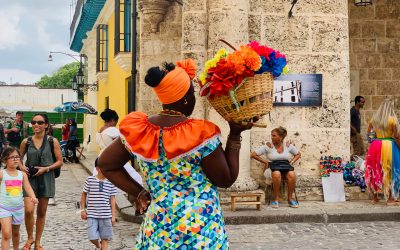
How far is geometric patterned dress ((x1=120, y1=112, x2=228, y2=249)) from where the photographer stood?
10.3 feet

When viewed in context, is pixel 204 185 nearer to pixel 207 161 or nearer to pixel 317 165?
pixel 207 161

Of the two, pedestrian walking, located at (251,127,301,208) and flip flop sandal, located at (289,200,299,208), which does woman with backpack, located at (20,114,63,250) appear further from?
flip flop sandal, located at (289,200,299,208)

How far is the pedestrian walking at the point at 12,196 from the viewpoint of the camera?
6121 millimetres

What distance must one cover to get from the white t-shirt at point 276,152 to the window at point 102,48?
13778 mm

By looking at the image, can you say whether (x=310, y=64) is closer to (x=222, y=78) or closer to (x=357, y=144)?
(x=357, y=144)

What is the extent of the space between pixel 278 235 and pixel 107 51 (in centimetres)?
1585

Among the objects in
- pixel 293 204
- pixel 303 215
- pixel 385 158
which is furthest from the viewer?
pixel 385 158

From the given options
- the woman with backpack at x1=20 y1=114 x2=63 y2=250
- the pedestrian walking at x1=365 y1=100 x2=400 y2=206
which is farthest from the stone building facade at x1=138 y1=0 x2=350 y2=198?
the woman with backpack at x1=20 y1=114 x2=63 y2=250

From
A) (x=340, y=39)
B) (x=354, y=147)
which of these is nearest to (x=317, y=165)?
(x=340, y=39)

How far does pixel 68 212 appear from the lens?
389 inches

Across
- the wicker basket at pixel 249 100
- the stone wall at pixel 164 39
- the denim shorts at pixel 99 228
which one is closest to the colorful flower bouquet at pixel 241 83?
the wicker basket at pixel 249 100

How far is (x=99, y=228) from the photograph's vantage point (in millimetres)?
6305

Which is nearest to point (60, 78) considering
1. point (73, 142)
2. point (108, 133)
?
point (73, 142)

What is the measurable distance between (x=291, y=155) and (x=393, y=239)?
2461 mm
